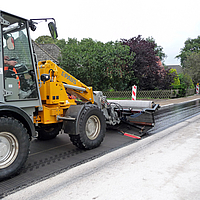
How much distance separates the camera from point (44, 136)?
595 centimetres

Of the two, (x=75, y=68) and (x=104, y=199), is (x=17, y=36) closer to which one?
(x=104, y=199)

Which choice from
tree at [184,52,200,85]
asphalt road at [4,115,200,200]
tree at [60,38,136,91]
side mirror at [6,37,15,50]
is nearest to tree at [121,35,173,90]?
tree at [60,38,136,91]

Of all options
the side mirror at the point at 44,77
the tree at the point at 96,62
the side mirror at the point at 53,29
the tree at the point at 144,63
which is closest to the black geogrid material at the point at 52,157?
the side mirror at the point at 44,77

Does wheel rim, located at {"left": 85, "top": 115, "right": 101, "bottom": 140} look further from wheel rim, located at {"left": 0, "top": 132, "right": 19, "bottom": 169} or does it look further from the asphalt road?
wheel rim, located at {"left": 0, "top": 132, "right": 19, "bottom": 169}

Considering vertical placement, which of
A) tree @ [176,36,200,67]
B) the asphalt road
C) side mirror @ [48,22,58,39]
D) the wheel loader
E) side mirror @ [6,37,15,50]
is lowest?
the asphalt road

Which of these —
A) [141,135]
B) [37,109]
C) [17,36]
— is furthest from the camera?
[141,135]

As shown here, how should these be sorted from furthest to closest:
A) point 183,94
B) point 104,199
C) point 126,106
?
point 183,94 → point 126,106 → point 104,199

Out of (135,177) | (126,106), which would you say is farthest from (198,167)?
(126,106)

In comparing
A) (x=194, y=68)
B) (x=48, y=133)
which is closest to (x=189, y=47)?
(x=194, y=68)

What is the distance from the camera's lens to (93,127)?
5.22m

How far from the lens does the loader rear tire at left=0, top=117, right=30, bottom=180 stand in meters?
3.34

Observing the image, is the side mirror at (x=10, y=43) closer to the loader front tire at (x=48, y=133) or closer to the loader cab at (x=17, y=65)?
the loader cab at (x=17, y=65)

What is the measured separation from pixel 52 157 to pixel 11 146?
127 cm

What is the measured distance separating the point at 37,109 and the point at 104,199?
7.57 ft
